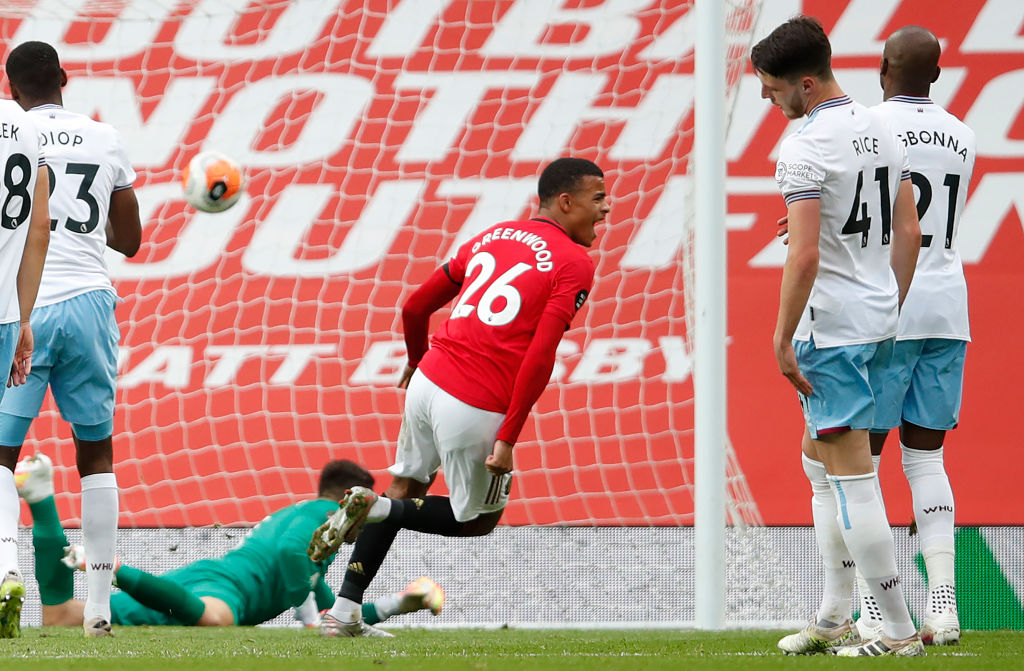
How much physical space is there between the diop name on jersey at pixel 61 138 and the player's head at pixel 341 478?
4.83ft

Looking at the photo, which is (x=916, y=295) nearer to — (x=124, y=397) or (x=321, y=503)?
(x=321, y=503)

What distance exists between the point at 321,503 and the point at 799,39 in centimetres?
257

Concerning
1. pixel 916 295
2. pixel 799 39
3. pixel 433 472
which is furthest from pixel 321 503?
pixel 799 39

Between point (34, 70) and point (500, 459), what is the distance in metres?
1.73

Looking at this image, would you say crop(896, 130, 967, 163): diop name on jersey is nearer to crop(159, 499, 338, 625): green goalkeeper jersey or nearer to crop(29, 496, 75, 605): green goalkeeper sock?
crop(159, 499, 338, 625): green goalkeeper jersey

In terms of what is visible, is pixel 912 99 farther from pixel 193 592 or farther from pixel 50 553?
pixel 50 553

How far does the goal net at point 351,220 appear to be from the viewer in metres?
5.77

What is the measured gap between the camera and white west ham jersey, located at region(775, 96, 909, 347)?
2.71 m

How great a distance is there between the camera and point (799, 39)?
8.98 ft

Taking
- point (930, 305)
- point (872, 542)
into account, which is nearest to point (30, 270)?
point (872, 542)

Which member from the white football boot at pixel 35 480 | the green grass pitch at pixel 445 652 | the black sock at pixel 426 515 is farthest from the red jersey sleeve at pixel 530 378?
the white football boot at pixel 35 480

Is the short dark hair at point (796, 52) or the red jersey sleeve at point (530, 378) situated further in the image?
the red jersey sleeve at point (530, 378)

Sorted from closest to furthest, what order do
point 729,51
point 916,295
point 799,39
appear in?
point 799,39
point 916,295
point 729,51

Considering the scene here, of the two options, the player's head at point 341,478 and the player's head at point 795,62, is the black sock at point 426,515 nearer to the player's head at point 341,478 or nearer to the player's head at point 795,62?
the player's head at point 341,478
